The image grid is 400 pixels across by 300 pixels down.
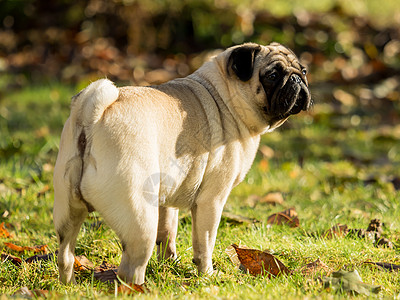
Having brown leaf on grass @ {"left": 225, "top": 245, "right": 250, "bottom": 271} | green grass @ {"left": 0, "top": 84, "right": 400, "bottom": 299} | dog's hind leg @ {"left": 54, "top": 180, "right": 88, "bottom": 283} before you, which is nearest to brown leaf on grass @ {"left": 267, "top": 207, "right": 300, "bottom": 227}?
green grass @ {"left": 0, "top": 84, "right": 400, "bottom": 299}

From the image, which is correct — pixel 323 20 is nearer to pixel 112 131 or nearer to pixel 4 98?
pixel 4 98

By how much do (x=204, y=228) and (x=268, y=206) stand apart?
1.62m

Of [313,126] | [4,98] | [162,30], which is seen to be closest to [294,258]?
[313,126]

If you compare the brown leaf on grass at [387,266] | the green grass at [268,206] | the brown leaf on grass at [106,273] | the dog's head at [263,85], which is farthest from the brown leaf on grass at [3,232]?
the brown leaf on grass at [387,266]

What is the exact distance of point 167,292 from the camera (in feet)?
9.57

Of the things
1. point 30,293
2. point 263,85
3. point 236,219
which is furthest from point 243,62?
point 30,293

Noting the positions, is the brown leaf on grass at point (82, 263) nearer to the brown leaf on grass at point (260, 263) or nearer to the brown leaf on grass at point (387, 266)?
the brown leaf on grass at point (260, 263)

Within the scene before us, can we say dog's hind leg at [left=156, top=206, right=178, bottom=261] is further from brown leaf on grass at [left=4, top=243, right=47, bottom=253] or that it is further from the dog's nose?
the dog's nose

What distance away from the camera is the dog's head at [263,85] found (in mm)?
3422

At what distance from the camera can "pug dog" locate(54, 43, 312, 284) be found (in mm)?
2734

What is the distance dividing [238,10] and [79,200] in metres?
7.48

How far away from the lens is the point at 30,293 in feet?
9.38

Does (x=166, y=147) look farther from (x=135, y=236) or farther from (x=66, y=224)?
(x=66, y=224)

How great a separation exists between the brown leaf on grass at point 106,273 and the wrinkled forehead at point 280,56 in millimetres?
1593
